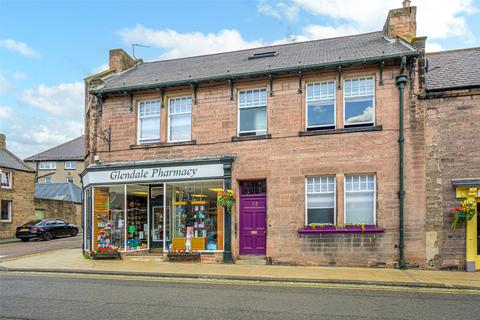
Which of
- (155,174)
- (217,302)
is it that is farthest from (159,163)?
(217,302)

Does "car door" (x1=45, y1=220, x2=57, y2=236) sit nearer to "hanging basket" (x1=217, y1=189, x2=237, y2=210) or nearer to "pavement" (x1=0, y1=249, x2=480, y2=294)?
"pavement" (x1=0, y1=249, x2=480, y2=294)

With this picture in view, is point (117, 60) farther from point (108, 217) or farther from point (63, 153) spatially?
point (63, 153)

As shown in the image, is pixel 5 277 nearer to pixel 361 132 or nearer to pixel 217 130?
pixel 217 130

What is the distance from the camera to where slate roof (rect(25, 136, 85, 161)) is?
58.3 metres

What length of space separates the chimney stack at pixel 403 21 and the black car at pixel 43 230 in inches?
973

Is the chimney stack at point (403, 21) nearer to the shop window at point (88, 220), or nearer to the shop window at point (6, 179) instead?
the shop window at point (88, 220)

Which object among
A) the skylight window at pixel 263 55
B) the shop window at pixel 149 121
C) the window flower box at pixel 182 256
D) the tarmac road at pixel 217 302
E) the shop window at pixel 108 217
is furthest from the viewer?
the skylight window at pixel 263 55

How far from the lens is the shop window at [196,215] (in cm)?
1473

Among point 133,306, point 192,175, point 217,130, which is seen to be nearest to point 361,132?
point 217,130

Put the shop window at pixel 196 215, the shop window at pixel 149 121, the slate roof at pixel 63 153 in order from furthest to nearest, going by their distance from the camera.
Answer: the slate roof at pixel 63 153, the shop window at pixel 149 121, the shop window at pixel 196 215

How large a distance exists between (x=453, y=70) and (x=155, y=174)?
1129cm

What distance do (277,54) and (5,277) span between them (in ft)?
41.6

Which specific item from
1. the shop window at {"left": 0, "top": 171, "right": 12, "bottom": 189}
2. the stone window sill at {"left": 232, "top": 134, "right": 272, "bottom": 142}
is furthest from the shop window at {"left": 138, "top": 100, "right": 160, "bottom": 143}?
the shop window at {"left": 0, "top": 171, "right": 12, "bottom": 189}

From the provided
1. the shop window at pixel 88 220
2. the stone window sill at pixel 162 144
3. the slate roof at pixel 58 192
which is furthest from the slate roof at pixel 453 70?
the slate roof at pixel 58 192
